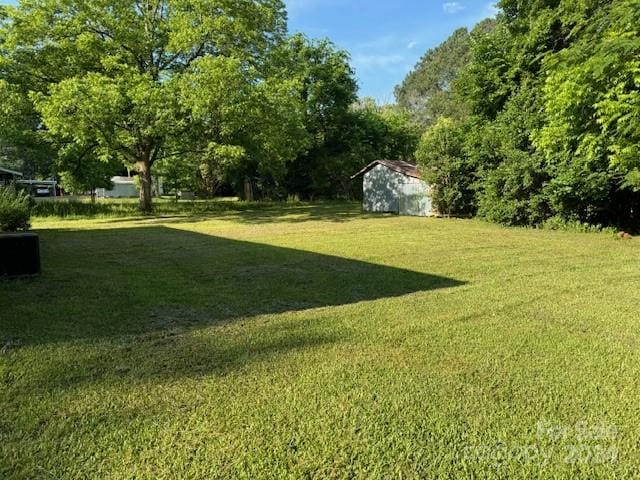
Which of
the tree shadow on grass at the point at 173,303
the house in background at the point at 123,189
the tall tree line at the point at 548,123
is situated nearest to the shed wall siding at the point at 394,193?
the tall tree line at the point at 548,123

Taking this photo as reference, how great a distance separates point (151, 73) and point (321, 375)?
2042 centimetres

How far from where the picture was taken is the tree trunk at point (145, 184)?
2091 cm

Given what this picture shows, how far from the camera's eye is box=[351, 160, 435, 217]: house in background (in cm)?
2128

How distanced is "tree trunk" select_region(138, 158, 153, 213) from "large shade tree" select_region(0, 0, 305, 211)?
0.26 feet

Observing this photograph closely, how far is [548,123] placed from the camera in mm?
13047

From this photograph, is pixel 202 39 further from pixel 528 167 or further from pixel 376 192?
pixel 528 167

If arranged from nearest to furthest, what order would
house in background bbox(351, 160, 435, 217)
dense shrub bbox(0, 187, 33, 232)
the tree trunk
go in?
dense shrub bbox(0, 187, 33, 232) → the tree trunk → house in background bbox(351, 160, 435, 217)

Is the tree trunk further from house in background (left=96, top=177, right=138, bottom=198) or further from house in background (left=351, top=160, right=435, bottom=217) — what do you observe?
house in background (left=96, top=177, right=138, bottom=198)

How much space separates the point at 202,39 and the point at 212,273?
15.3 metres

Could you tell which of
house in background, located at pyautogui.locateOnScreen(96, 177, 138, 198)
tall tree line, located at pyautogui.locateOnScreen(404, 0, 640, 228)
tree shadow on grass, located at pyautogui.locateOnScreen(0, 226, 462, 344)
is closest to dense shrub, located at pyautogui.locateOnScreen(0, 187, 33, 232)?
tree shadow on grass, located at pyautogui.locateOnScreen(0, 226, 462, 344)

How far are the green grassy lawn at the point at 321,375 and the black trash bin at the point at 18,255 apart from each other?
1.10 feet

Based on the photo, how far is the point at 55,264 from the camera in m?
7.55

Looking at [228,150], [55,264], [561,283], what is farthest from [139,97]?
[561,283]

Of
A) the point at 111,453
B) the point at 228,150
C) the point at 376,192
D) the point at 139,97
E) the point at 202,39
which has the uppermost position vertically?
the point at 202,39
